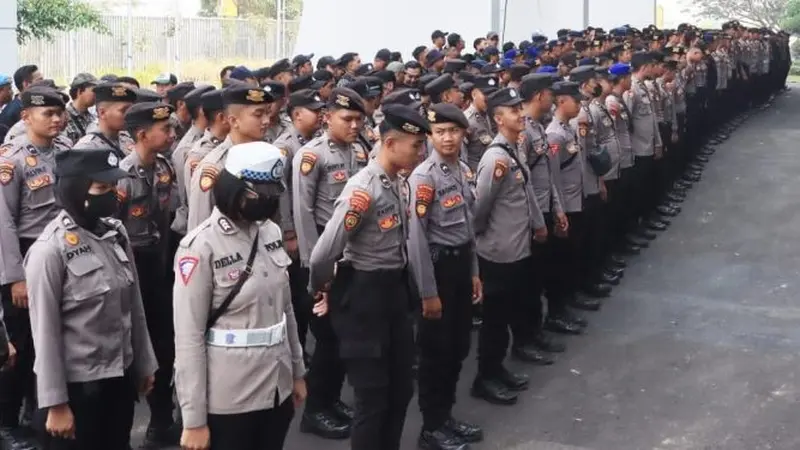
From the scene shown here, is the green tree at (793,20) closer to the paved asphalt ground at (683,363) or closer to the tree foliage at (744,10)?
the tree foliage at (744,10)

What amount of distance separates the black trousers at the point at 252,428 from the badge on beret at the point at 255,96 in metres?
1.92

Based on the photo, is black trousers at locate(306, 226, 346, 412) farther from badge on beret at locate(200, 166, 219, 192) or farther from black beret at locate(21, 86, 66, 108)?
black beret at locate(21, 86, 66, 108)

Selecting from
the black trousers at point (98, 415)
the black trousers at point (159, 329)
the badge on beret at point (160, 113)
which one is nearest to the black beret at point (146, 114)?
the badge on beret at point (160, 113)

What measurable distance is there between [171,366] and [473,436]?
1.69 metres

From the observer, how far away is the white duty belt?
344 cm

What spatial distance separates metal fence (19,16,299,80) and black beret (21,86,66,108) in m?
14.5

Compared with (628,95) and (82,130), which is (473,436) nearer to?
(82,130)

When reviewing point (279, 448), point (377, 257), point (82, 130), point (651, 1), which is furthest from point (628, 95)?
point (651, 1)

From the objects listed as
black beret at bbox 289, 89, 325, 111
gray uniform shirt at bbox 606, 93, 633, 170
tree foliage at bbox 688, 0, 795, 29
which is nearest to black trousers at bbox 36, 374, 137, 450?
black beret at bbox 289, 89, 325, 111

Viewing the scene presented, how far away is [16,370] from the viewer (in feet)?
17.0

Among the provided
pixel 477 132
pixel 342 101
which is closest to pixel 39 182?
pixel 342 101

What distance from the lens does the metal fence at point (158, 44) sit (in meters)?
20.2

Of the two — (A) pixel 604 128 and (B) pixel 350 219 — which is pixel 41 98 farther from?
(A) pixel 604 128

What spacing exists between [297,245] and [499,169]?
51.3 inches
